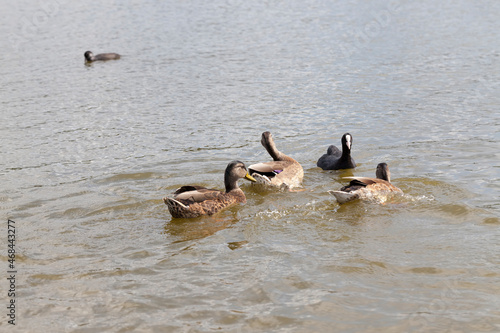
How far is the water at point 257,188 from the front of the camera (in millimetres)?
6895

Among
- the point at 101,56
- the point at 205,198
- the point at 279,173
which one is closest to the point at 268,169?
the point at 279,173

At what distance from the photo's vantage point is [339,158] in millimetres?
11984

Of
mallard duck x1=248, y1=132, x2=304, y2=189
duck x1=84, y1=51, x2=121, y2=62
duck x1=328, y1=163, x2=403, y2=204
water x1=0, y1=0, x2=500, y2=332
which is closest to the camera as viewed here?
water x1=0, y1=0, x2=500, y2=332

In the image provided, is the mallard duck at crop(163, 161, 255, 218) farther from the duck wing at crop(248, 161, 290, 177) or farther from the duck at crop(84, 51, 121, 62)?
the duck at crop(84, 51, 121, 62)

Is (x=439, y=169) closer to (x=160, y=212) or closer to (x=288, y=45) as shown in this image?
(x=160, y=212)

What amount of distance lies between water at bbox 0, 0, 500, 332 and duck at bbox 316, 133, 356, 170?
0.31m

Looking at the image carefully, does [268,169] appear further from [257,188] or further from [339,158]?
[339,158]

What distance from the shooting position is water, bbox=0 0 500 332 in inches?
271

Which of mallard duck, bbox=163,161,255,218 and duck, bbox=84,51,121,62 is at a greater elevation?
duck, bbox=84,51,121,62

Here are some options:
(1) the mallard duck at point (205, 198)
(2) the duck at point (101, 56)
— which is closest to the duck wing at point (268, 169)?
(1) the mallard duck at point (205, 198)

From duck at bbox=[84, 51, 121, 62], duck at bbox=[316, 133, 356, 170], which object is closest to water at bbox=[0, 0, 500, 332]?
duck at bbox=[316, 133, 356, 170]

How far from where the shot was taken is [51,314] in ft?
22.4

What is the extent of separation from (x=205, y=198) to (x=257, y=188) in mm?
1681

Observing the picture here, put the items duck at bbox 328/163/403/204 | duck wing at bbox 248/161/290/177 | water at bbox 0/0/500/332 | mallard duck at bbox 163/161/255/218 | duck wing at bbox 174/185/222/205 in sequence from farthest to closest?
duck wing at bbox 248/161/290/177 < duck at bbox 328/163/403/204 < duck wing at bbox 174/185/222/205 < mallard duck at bbox 163/161/255/218 < water at bbox 0/0/500/332
